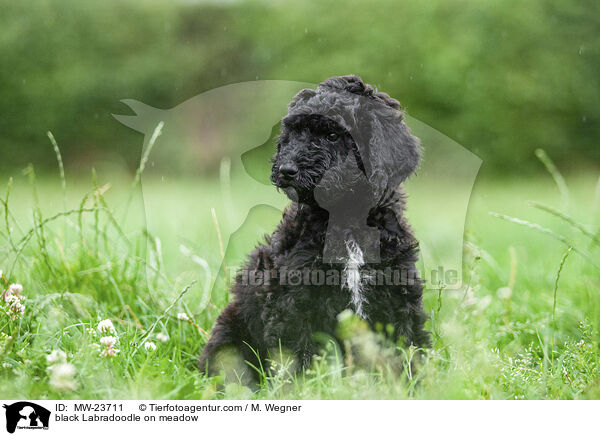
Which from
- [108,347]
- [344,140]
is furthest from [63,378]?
[344,140]

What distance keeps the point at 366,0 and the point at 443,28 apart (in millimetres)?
1134

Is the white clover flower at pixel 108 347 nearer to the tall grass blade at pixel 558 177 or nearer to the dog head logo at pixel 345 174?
the dog head logo at pixel 345 174

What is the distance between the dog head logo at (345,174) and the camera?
316 cm

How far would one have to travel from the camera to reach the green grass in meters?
2.88

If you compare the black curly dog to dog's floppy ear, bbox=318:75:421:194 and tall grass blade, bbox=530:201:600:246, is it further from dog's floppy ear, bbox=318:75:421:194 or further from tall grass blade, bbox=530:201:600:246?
tall grass blade, bbox=530:201:600:246

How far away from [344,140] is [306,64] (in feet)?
17.0

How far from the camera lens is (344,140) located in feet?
10.6

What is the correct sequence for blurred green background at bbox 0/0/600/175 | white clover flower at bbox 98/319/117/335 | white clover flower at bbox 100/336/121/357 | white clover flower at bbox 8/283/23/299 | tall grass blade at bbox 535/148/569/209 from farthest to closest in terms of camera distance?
1. blurred green background at bbox 0/0/600/175
2. tall grass blade at bbox 535/148/569/209
3. white clover flower at bbox 8/283/23/299
4. white clover flower at bbox 98/319/117/335
5. white clover flower at bbox 100/336/121/357

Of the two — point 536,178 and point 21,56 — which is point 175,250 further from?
point 536,178
